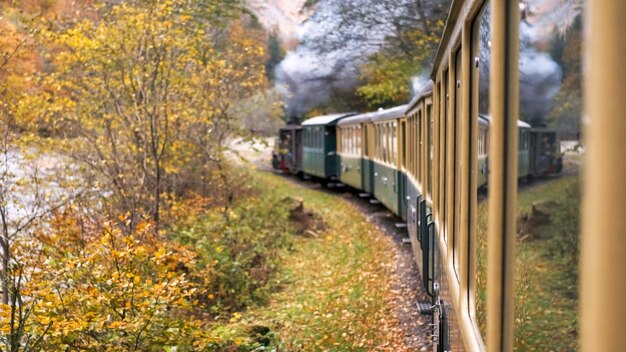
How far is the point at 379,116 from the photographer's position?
15844mm

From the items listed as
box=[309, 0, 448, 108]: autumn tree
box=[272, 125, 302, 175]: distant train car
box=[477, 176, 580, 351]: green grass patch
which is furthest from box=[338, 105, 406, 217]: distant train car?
box=[477, 176, 580, 351]: green grass patch

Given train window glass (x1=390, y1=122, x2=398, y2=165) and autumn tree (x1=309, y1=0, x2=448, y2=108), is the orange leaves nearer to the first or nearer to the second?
train window glass (x1=390, y1=122, x2=398, y2=165)

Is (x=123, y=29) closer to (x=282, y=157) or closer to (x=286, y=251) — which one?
(x=286, y=251)

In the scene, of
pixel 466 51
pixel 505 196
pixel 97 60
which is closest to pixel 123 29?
pixel 97 60

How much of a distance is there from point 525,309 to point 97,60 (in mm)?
10093

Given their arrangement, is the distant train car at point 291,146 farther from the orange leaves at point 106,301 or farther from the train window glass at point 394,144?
the orange leaves at point 106,301

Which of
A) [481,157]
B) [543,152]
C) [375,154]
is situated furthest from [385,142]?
[543,152]

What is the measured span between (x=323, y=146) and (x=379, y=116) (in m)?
8.53

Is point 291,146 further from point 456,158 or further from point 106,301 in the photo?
point 456,158

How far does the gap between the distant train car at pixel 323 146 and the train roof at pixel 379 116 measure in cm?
82

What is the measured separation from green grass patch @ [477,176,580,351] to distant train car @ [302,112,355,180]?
70.6 feet

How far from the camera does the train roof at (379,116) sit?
1314 cm

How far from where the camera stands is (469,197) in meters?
2.75

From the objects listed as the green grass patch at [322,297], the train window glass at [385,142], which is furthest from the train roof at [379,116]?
the green grass patch at [322,297]
